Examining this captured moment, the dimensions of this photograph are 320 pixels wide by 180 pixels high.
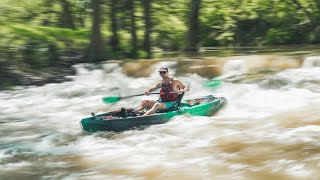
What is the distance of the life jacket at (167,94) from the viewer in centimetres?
917

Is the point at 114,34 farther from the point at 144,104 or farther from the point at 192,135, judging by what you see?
the point at 192,135

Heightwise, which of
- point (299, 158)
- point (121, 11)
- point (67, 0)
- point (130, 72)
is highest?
point (67, 0)

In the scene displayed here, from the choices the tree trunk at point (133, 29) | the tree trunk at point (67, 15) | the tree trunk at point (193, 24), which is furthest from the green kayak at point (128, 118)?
the tree trunk at point (67, 15)

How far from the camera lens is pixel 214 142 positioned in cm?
735

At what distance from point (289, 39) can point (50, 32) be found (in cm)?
1419

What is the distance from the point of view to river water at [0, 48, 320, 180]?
239 inches

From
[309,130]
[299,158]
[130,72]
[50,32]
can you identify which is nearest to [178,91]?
[309,130]

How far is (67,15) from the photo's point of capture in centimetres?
2720

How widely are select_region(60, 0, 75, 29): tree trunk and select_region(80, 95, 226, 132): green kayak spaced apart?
1824 cm

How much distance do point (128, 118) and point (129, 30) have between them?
1582cm

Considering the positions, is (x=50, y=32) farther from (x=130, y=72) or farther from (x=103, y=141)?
(x=103, y=141)

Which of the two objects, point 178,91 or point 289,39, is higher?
point 289,39

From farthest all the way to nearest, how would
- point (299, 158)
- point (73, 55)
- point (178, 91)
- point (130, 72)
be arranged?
point (73, 55)
point (130, 72)
point (178, 91)
point (299, 158)

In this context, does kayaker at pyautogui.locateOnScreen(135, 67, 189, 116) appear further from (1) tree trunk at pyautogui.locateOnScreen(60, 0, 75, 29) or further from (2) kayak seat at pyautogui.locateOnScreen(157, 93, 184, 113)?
(1) tree trunk at pyautogui.locateOnScreen(60, 0, 75, 29)
